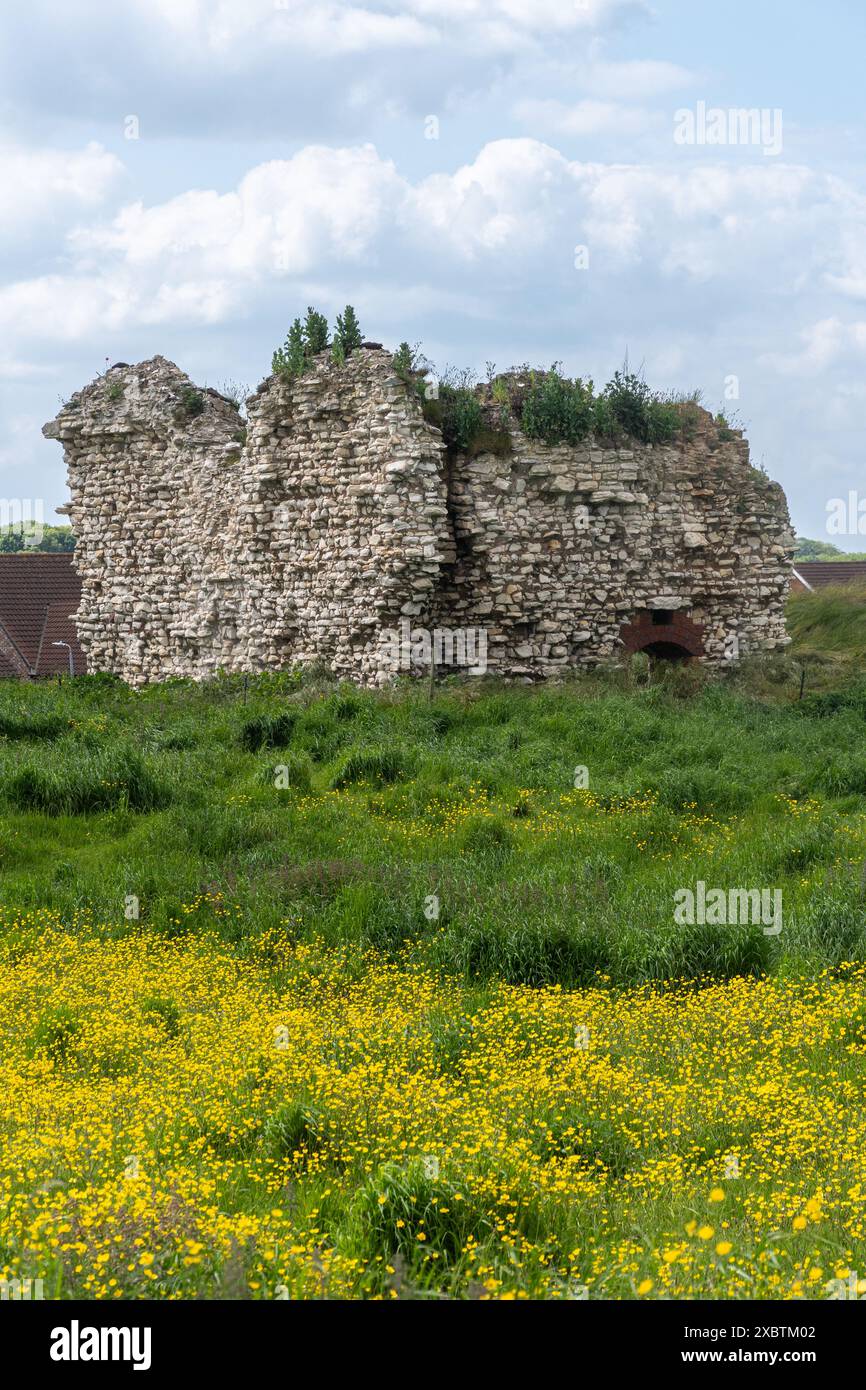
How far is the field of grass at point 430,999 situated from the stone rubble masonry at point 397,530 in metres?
1.61

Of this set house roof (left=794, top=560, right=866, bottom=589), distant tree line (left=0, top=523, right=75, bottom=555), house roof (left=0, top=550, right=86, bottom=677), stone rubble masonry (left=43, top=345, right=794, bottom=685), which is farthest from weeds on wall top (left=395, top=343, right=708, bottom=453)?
distant tree line (left=0, top=523, right=75, bottom=555)

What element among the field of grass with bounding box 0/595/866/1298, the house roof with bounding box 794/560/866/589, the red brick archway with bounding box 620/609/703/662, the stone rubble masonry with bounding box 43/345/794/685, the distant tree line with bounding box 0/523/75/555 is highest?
the distant tree line with bounding box 0/523/75/555

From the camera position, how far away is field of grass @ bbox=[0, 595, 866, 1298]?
15.3 feet

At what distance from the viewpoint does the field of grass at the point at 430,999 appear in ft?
15.3

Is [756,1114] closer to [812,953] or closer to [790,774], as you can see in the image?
[812,953]

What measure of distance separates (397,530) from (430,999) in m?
9.27

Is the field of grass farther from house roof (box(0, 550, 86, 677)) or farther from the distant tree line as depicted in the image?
the distant tree line

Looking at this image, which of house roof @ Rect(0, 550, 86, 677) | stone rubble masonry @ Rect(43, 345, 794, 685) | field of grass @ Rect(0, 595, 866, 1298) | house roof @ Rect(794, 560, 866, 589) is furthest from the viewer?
house roof @ Rect(794, 560, 866, 589)

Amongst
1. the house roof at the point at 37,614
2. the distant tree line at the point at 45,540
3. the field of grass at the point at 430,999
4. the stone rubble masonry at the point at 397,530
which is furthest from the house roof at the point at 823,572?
the distant tree line at the point at 45,540

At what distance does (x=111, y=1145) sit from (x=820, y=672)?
50.7 ft

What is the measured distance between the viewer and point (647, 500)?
17922mm

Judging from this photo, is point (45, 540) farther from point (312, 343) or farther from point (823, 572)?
point (312, 343)

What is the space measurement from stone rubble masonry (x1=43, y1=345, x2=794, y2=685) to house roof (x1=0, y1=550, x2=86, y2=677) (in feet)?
42.0
